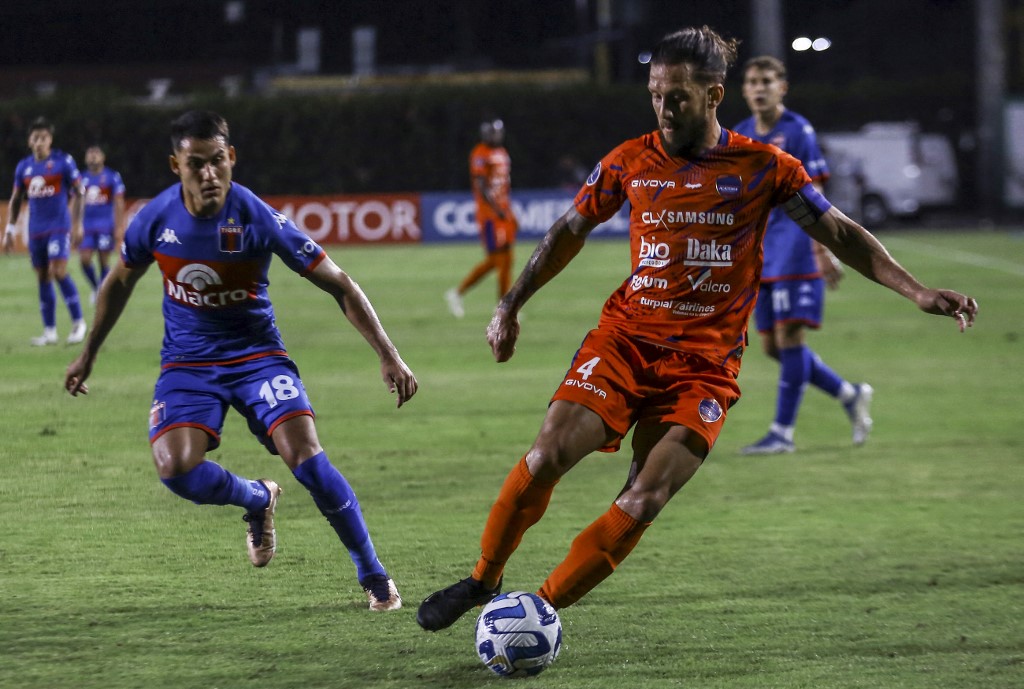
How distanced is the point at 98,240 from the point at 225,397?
13.2 meters

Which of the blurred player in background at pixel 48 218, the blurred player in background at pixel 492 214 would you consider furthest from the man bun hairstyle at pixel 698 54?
the blurred player in background at pixel 492 214

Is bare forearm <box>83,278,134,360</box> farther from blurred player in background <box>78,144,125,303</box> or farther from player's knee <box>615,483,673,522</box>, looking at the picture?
blurred player in background <box>78,144,125,303</box>

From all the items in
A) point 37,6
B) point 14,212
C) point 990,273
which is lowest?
point 990,273

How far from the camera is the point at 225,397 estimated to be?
5344 mm

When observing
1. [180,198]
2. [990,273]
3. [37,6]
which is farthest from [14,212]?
[37,6]

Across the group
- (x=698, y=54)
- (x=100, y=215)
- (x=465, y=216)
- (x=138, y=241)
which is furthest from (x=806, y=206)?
(x=465, y=216)

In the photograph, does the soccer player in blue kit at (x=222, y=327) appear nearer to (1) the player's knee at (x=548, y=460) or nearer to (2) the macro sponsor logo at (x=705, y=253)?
(1) the player's knee at (x=548, y=460)

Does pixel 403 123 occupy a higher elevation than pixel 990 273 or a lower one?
higher

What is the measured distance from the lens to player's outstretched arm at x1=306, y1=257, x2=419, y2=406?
16.6 feet

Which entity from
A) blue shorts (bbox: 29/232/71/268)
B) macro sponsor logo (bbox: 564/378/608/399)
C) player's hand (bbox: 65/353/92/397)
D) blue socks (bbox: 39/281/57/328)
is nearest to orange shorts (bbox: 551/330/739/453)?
macro sponsor logo (bbox: 564/378/608/399)

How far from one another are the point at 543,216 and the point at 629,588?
25474 millimetres

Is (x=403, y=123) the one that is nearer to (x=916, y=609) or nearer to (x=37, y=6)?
(x=37, y=6)

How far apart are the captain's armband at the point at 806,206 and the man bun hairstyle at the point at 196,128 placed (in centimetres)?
205

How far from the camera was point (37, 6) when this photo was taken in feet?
157
